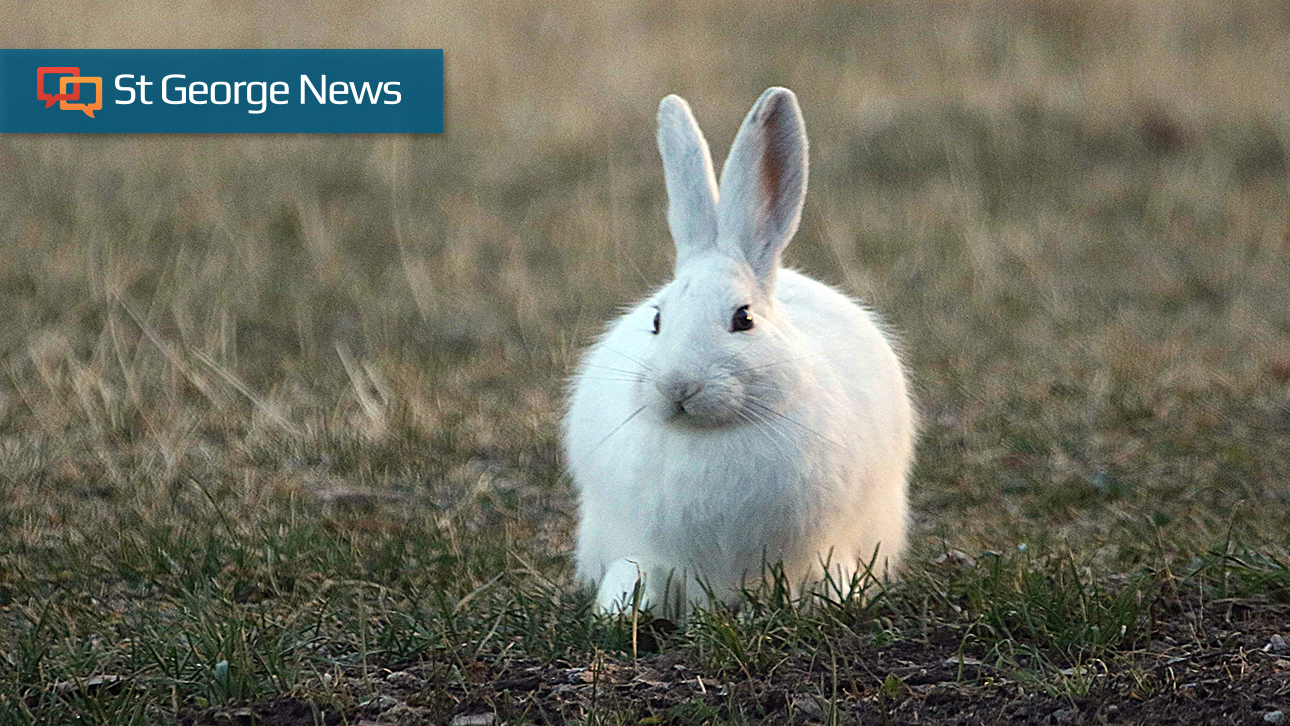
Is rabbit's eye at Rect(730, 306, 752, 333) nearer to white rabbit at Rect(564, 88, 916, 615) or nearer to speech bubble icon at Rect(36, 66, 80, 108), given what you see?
white rabbit at Rect(564, 88, 916, 615)

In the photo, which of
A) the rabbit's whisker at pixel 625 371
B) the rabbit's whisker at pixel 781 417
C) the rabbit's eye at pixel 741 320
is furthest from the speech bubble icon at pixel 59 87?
the rabbit's whisker at pixel 781 417

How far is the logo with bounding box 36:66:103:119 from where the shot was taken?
9.48 metres

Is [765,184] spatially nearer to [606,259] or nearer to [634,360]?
[634,360]

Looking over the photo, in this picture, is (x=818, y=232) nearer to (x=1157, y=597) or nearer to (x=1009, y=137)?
(x=1009, y=137)

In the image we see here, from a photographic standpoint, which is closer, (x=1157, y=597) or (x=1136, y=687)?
(x=1136, y=687)

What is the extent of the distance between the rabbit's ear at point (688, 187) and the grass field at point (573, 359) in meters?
0.86

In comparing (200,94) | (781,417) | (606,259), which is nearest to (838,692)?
(781,417)

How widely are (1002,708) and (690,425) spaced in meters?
0.85

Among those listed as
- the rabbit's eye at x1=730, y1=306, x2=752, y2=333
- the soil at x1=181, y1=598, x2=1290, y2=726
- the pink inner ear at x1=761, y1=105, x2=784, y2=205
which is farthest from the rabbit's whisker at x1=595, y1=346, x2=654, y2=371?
the soil at x1=181, y1=598, x2=1290, y2=726

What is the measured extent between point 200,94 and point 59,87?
810 millimetres

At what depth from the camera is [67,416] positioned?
5.75 m

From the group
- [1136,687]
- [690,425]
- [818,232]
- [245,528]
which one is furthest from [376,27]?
[1136,687]

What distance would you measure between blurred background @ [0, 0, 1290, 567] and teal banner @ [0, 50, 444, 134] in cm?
14

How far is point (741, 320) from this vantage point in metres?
3.44
